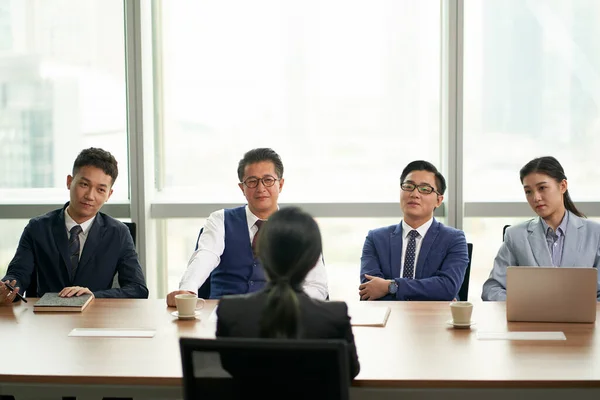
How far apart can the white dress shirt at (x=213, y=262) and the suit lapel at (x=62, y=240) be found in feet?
1.92

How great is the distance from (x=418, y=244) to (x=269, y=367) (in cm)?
217

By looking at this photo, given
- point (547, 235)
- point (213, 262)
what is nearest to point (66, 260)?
point (213, 262)

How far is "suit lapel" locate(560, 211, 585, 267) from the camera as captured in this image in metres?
3.60

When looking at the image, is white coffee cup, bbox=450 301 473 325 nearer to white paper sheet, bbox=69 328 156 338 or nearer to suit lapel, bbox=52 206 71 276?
white paper sheet, bbox=69 328 156 338

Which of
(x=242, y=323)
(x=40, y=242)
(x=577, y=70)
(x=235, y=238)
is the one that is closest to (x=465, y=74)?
(x=577, y=70)

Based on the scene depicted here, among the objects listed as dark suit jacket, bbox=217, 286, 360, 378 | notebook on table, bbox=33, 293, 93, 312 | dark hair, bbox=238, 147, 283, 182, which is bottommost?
notebook on table, bbox=33, 293, 93, 312

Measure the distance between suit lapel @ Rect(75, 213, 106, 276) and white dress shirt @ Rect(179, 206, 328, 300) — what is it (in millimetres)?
465

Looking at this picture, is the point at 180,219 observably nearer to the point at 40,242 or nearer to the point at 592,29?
the point at 40,242

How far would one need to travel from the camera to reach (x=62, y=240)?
3609 mm

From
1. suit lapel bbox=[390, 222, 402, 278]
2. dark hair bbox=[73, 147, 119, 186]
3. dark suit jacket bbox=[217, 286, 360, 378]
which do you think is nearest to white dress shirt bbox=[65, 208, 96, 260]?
dark hair bbox=[73, 147, 119, 186]

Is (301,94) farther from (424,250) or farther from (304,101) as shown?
(424,250)

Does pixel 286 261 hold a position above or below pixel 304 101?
below

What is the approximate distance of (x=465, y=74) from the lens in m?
4.89

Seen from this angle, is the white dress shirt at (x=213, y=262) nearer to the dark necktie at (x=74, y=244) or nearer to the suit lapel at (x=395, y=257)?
the suit lapel at (x=395, y=257)
